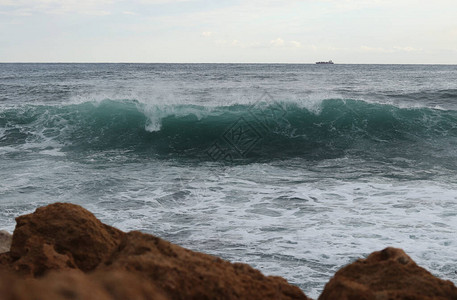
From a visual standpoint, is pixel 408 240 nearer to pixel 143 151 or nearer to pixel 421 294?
pixel 421 294

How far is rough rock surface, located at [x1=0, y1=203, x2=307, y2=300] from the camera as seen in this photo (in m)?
1.45

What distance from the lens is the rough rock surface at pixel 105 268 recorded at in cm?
145

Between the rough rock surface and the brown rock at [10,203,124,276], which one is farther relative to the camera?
the brown rock at [10,203,124,276]

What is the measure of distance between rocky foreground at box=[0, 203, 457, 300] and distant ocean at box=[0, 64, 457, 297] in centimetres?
180

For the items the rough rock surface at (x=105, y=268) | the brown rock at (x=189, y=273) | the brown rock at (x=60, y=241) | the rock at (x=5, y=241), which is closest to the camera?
the rough rock surface at (x=105, y=268)

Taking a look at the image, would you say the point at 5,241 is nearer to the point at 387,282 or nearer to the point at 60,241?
the point at 60,241

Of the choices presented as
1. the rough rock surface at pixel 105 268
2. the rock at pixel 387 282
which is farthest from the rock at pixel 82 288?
the rock at pixel 387 282

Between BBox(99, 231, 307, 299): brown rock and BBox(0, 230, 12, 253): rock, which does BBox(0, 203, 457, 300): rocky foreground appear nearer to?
BBox(99, 231, 307, 299): brown rock

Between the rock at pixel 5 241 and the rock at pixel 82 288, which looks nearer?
the rock at pixel 82 288

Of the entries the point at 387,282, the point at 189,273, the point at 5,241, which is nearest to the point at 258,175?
the point at 5,241

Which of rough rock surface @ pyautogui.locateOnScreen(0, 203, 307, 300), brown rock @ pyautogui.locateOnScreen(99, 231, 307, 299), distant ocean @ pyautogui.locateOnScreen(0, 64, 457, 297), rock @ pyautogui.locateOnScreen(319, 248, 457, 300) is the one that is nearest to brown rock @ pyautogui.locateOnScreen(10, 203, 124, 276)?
rough rock surface @ pyautogui.locateOnScreen(0, 203, 307, 300)

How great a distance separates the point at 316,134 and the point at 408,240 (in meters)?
8.23

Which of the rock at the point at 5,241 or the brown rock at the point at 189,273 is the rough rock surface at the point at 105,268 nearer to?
the brown rock at the point at 189,273

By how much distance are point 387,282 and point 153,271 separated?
1.10 metres
